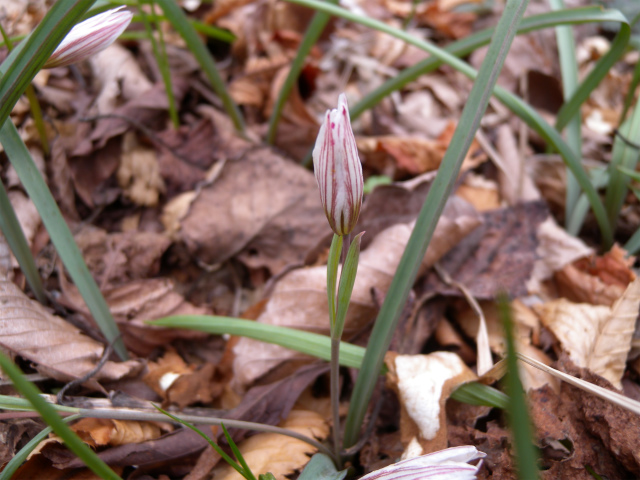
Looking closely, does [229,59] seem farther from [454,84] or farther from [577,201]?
[577,201]

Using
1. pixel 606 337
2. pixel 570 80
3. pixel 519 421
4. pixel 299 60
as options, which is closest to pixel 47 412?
pixel 519 421

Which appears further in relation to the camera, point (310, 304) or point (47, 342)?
point (310, 304)

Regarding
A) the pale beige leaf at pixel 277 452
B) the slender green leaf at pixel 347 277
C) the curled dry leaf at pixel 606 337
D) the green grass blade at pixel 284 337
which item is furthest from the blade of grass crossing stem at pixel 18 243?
the curled dry leaf at pixel 606 337

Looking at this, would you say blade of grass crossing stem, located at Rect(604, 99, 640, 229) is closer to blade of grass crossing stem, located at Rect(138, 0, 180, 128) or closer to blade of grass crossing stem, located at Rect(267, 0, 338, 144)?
blade of grass crossing stem, located at Rect(267, 0, 338, 144)

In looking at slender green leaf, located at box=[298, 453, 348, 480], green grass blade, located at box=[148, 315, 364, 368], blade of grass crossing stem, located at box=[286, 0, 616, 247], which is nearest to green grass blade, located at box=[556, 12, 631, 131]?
blade of grass crossing stem, located at box=[286, 0, 616, 247]

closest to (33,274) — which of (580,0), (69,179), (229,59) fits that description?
(69,179)

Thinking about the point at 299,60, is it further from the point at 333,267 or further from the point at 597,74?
the point at 333,267

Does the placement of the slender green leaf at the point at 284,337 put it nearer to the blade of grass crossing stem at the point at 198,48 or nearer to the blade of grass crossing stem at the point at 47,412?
the blade of grass crossing stem at the point at 47,412
